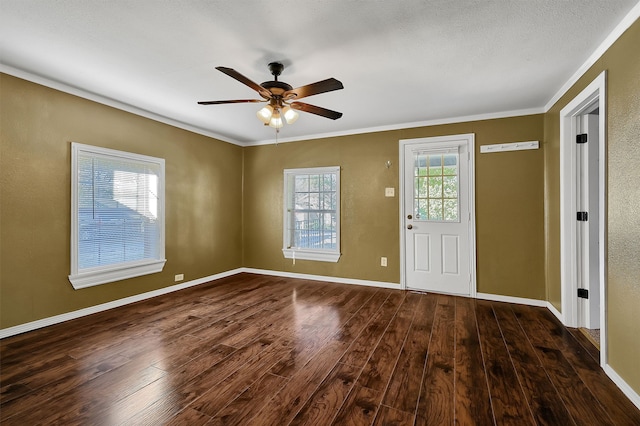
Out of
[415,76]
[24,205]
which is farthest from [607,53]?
[24,205]

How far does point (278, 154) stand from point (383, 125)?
1.93 m

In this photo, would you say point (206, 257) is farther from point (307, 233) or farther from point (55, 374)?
point (55, 374)

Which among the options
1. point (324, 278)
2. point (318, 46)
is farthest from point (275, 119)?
point (324, 278)

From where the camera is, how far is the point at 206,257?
4758mm

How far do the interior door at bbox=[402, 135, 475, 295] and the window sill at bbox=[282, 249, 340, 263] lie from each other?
3.78ft

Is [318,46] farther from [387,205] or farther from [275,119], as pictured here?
[387,205]

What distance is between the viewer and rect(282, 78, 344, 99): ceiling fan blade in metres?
2.08

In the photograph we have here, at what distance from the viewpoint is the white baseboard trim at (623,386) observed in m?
1.75

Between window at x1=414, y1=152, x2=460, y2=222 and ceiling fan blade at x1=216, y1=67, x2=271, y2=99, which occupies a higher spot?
ceiling fan blade at x1=216, y1=67, x2=271, y2=99

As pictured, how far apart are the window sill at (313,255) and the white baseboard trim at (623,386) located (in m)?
3.22

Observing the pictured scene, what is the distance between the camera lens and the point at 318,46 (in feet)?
7.34

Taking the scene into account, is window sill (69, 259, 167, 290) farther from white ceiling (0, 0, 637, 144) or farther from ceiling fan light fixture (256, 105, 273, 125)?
ceiling fan light fixture (256, 105, 273, 125)

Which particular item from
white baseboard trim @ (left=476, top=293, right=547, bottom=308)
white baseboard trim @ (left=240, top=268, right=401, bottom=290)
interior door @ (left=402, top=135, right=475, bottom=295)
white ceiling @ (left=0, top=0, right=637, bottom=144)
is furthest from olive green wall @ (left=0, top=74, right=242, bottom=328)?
white baseboard trim @ (left=476, top=293, right=547, bottom=308)

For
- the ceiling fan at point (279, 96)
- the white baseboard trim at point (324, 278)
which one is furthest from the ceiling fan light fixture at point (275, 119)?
the white baseboard trim at point (324, 278)
